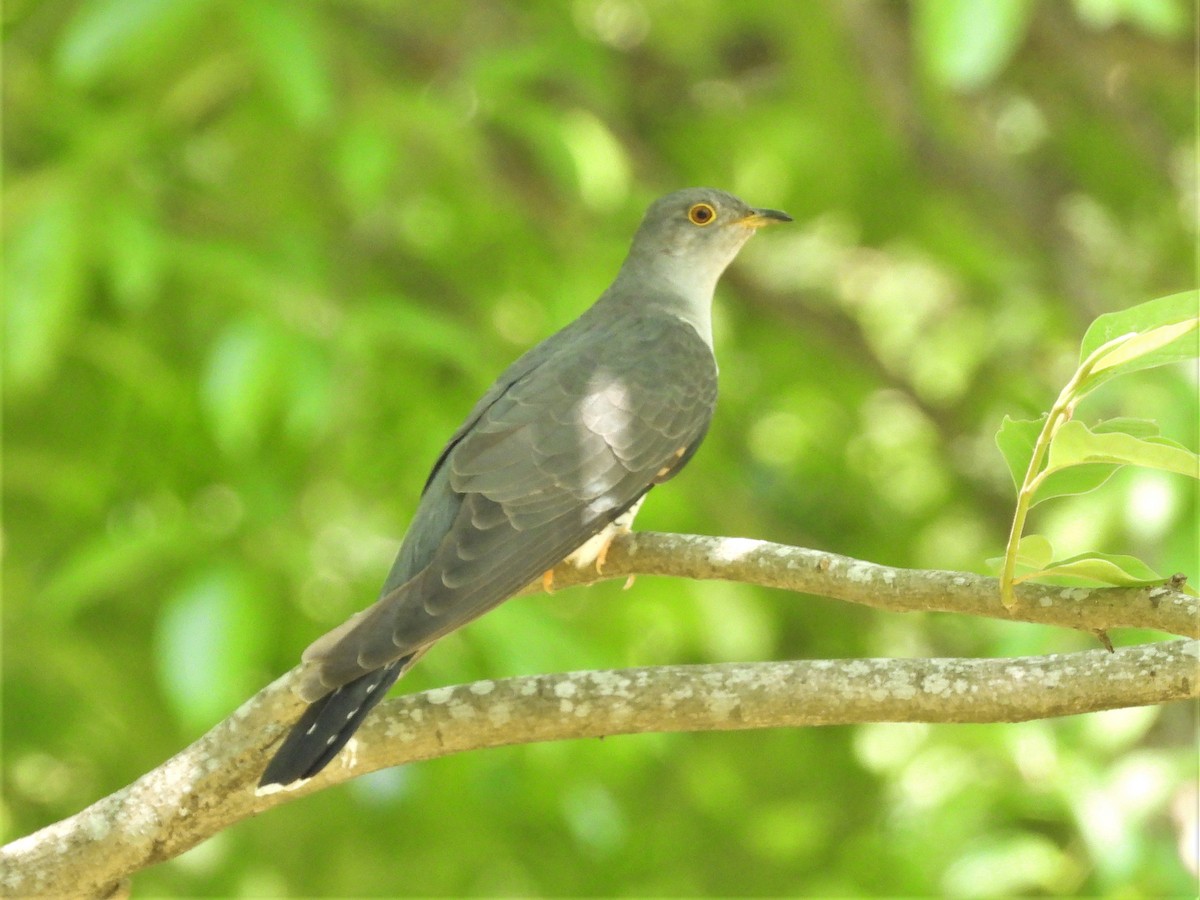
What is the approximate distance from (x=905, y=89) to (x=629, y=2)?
1376mm

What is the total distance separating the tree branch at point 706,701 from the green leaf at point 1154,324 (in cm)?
47

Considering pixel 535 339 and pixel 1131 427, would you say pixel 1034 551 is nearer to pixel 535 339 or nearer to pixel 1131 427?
pixel 1131 427

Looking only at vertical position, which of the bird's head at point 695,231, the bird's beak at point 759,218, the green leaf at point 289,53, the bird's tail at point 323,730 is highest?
the bird's beak at point 759,218

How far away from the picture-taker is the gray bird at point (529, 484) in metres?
2.49

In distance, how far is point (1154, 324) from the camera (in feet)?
6.02

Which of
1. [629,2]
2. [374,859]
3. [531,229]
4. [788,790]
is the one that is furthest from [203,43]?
[788,790]

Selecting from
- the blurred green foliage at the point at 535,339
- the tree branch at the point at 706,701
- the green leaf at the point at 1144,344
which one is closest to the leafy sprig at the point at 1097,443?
the green leaf at the point at 1144,344

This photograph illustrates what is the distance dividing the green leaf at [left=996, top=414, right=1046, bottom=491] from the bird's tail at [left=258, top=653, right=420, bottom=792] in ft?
3.76

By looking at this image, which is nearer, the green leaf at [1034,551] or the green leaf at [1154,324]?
the green leaf at [1154,324]

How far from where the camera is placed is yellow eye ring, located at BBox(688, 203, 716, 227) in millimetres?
4641

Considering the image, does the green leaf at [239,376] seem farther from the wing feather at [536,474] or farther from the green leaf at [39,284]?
the wing feather at [536,474]

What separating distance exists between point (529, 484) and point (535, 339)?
95.0 inches

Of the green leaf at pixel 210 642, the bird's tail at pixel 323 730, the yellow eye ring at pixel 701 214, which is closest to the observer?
the bird's tail at pixel 323 730

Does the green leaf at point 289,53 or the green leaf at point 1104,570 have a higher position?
the green leaf at point 289,53
